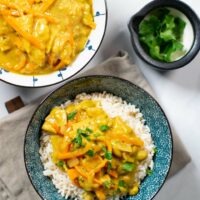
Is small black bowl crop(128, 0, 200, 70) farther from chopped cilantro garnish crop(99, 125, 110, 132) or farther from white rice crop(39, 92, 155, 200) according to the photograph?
chopped cilantro garnish crop(99, 125, 110, 132)

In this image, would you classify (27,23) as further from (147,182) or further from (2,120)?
(147,182)

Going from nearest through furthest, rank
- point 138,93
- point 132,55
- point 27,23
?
point 27,23, point 138,93, point 132,55

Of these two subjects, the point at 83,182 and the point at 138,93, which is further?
the point at 138,93

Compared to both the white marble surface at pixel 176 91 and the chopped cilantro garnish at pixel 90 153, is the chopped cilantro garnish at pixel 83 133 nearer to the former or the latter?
the chopped cilantro garnish at pixel 90 153

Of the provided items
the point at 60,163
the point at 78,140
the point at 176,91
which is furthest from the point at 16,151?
the point at 176,91

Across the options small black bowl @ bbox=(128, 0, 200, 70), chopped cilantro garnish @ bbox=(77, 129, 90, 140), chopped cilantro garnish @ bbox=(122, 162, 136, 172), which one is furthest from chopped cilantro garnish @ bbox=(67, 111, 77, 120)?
small black bowl @ bbox=(128, 0, 200, 70)

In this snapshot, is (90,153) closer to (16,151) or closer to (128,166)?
(128,166)

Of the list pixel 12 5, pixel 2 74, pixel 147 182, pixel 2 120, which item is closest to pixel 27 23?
pixel 12 5
